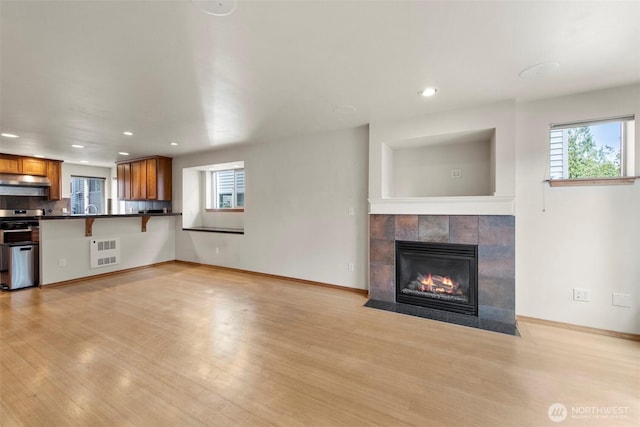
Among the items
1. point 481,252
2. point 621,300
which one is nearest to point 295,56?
point 481,252

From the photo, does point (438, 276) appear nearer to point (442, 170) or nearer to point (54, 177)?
point (442, 170)

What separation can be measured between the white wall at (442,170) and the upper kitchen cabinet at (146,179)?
5.13 metres

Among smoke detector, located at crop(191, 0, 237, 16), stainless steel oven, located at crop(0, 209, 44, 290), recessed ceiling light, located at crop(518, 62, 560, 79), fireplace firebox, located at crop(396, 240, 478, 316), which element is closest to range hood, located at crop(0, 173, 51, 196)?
stainless steel oven, located at crop(0, 209, 44, 290)

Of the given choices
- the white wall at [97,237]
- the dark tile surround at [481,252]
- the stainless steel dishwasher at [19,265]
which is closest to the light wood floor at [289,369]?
the dark tile surround at [481,252]

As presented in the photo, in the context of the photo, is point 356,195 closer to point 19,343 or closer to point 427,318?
point 427,318

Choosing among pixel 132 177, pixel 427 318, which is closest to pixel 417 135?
pixel 427 318

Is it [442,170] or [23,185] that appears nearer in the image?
[442,170]

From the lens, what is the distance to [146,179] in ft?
19.9

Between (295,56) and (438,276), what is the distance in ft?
9.68

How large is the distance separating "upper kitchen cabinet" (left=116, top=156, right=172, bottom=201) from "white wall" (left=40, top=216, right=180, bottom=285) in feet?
2.03

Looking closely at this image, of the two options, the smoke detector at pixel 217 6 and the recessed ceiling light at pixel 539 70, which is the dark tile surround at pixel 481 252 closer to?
the recessed ceiling light at pixel 539 70

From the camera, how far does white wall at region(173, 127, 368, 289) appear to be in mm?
4004

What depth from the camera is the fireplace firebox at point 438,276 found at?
10.3 ft

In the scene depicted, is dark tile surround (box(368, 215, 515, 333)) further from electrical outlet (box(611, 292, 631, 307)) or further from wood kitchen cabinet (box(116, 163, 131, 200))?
wood kitchen cabinet (box(116, 163, 131, 200))
